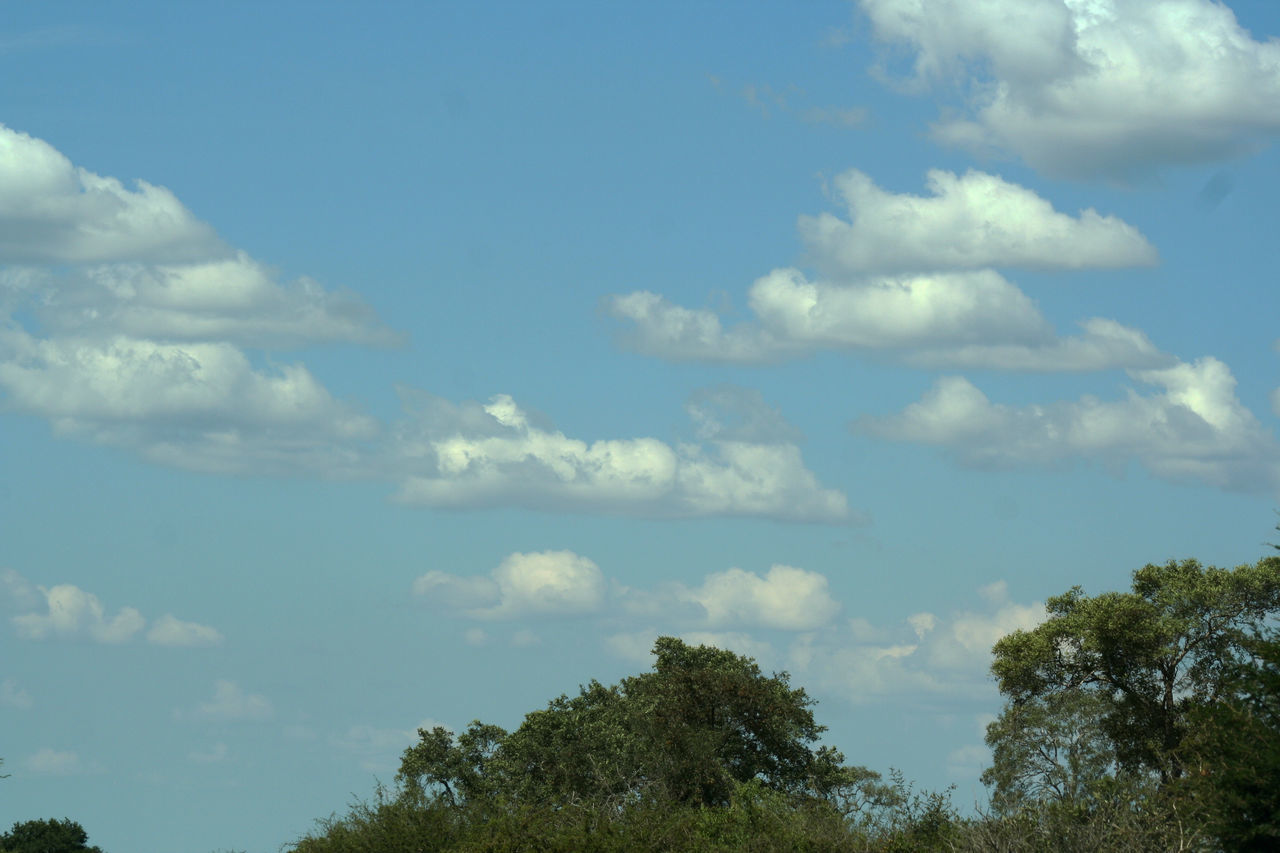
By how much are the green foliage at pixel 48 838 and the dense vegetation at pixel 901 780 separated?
2034 centimetres

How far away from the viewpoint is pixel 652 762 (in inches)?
2542

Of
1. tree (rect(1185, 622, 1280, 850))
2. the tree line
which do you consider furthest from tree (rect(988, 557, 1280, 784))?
tree (rect(1185, 622, 1280, 850))

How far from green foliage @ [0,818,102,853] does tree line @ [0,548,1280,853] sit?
0.48 feet

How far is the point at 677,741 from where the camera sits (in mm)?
65062

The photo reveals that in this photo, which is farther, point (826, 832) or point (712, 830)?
point (712, 830)

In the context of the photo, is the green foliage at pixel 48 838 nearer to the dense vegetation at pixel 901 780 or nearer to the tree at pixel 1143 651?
the dense vegetation at pixel 901 780

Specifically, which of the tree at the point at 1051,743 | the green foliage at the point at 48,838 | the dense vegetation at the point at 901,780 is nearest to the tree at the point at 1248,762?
the dense vegetation at the point at 901,780

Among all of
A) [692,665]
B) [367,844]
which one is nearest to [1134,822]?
[367,844]

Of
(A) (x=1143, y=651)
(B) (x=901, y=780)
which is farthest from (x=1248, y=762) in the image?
(A) (x=1143, y=651)

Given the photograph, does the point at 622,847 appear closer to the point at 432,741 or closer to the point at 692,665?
the point at 692,665

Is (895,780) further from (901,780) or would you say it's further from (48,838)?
(48,838)

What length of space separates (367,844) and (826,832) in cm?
1190

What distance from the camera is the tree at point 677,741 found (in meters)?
64.7

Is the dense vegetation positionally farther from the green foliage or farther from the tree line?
the green foliage
